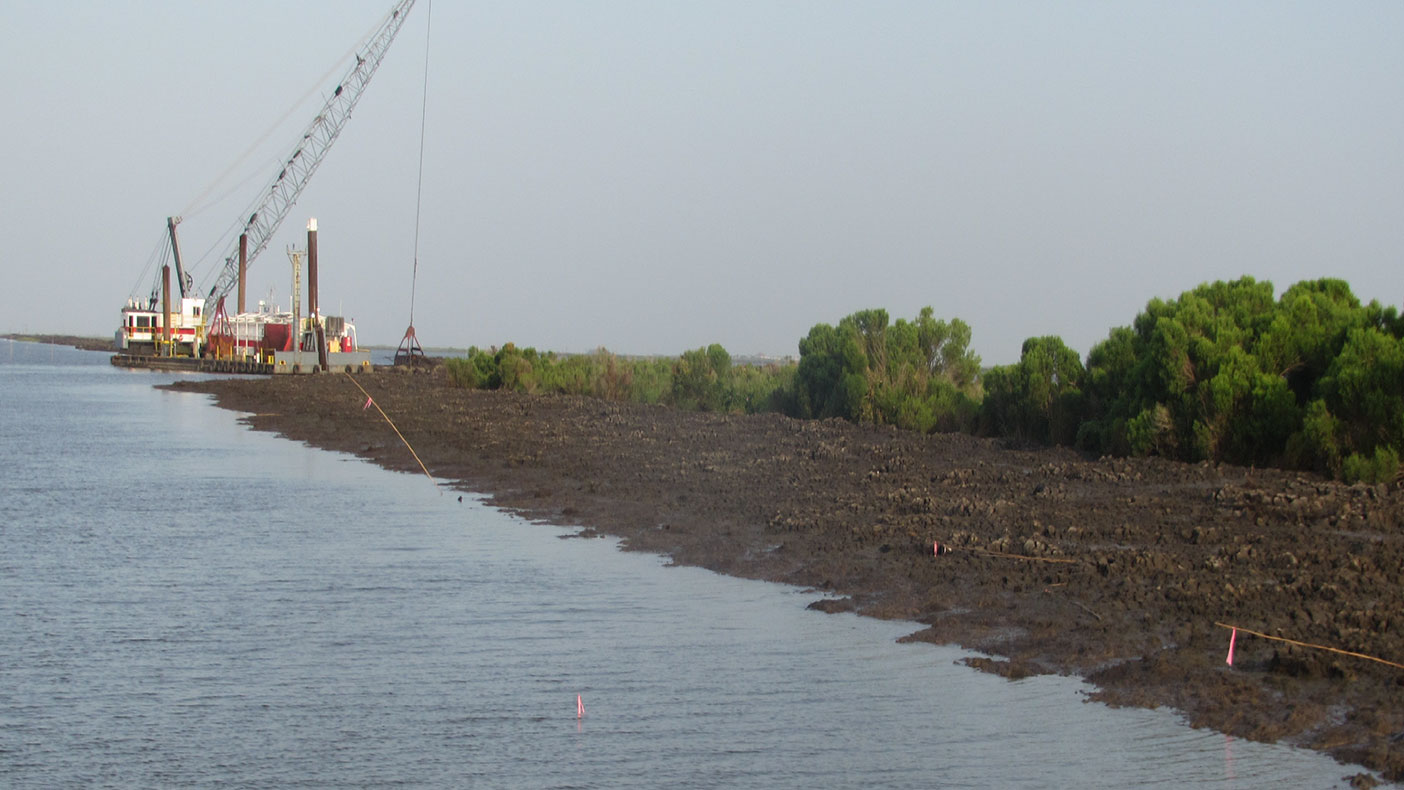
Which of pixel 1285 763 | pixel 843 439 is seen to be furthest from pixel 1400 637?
pixel 843 439

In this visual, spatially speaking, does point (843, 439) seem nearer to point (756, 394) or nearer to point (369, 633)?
point (756, 394)

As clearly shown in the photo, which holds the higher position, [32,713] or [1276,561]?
[1276,561]

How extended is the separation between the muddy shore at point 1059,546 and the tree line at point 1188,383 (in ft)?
3.02

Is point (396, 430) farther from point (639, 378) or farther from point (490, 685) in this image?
point (490, 685)

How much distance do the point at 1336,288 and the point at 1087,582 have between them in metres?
12.4

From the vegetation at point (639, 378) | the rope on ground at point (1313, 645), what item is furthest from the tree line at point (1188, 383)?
the rope on ground at point (1313, 645)

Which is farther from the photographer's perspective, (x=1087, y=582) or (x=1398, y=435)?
(x=1398, y=435)

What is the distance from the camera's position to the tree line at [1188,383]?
17.1 metres

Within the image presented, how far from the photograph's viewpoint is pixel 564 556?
13414 millimetres

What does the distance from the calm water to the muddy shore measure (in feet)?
1.63

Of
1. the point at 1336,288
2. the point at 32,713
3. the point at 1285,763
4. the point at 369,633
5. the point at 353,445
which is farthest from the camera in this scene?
the point at 353,445

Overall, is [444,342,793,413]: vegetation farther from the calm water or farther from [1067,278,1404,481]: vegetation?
the calm water

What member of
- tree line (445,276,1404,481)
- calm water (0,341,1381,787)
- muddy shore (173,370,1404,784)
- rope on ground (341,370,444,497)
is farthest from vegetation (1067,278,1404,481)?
rope on ground (341,370,444,497)

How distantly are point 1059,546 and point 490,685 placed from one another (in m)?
6.15
